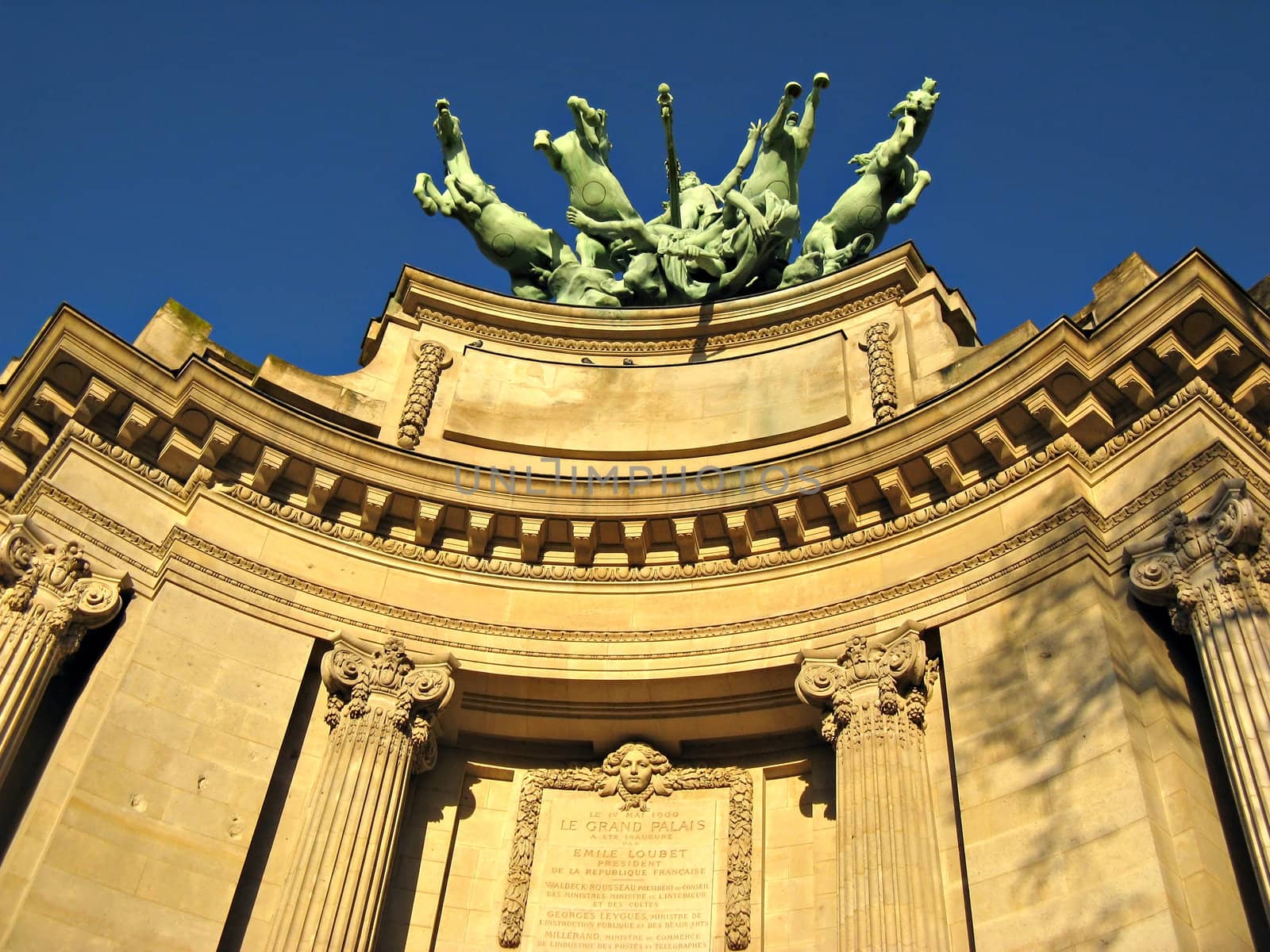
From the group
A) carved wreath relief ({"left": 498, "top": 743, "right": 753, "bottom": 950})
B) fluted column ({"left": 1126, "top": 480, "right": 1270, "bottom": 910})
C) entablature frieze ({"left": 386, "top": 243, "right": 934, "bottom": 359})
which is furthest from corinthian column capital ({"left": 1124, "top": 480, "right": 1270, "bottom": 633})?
entablature frieze ({"left": 386, "top": 243, "right": 934, "bottom": 359})

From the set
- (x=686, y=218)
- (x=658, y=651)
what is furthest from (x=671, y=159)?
(x=658, y=651)

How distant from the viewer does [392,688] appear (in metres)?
17.9

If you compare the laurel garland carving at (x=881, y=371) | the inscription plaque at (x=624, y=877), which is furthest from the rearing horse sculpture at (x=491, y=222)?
the inscription plaque at (x=624, y=877)

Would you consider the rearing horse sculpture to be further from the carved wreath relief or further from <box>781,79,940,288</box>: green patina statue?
the carved wreath relief

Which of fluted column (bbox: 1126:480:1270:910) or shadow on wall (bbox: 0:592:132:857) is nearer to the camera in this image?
fluted column (bbox: 1126:480:1270:910)

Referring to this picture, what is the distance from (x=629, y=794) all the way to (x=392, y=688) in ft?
10.5

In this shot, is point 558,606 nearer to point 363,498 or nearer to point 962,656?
point 363,498

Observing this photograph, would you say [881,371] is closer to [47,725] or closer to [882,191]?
[882,191]

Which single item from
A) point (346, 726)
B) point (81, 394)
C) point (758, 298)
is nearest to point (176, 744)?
point (346, 726)

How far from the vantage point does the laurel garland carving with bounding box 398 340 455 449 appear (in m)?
20.9

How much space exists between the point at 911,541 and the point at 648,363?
6.19m

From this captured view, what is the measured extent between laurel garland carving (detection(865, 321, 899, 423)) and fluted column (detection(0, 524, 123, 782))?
975 centimetres

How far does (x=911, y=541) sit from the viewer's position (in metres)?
18.2

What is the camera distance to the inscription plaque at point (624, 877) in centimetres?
1745
